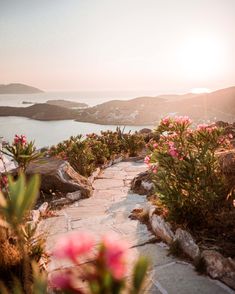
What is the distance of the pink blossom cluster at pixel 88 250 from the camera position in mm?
1096

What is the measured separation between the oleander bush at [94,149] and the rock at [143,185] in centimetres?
208

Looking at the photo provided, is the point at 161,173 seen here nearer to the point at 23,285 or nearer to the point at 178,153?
the point at 178,153

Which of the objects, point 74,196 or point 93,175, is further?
point 93,175

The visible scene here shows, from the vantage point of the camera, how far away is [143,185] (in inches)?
383

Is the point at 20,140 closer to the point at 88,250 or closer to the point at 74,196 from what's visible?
the point at 74,196

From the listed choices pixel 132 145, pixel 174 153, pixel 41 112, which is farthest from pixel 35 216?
pixel 41 112

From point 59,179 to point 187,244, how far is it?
15.6 feet

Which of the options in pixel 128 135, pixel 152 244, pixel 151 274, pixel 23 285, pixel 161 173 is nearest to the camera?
pixel 23 285

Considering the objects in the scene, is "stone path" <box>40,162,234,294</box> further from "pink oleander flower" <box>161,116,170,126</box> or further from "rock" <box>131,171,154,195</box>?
"pink oleander flower" <box>161,116,170,126</box>

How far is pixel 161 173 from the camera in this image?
5883 mm

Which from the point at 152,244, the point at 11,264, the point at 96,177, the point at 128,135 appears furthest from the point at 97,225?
the point at 128,135

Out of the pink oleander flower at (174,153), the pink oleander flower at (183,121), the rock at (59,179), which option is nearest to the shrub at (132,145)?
the rock at (59,179)

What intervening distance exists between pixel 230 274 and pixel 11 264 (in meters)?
2.58

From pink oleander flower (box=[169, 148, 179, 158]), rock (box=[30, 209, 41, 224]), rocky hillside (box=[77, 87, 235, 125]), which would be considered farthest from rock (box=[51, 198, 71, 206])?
rocky hillside (box=[77, 87, 235, 125])
